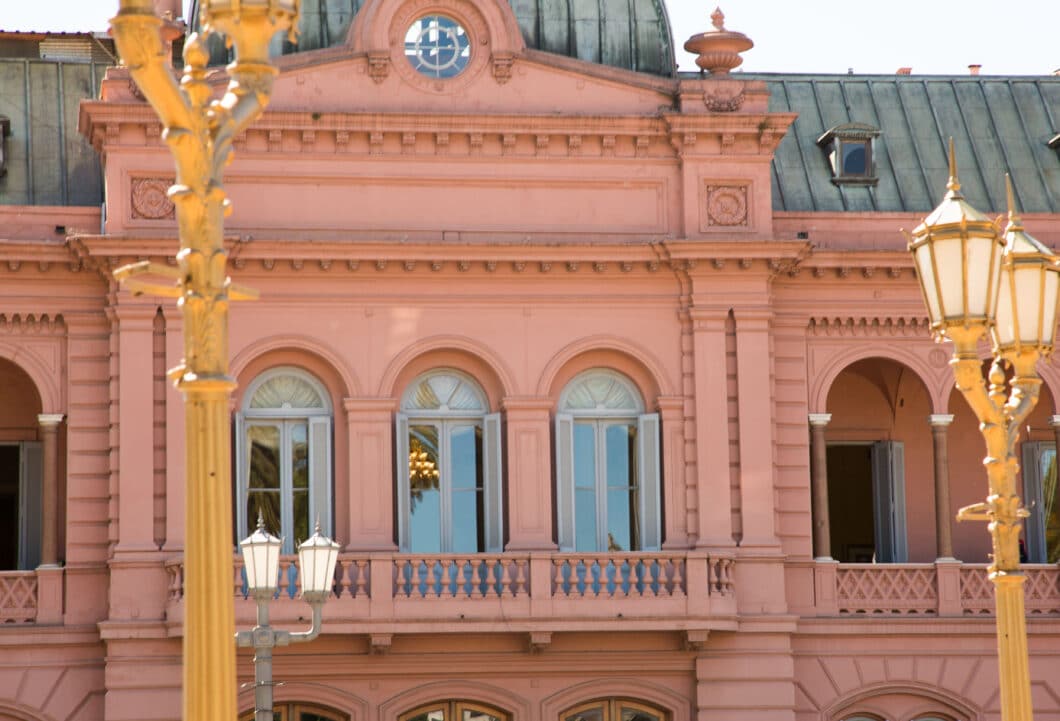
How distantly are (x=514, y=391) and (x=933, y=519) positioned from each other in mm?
7498

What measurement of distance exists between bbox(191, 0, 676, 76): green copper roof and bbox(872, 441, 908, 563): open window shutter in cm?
712

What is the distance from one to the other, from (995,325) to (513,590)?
15573mm

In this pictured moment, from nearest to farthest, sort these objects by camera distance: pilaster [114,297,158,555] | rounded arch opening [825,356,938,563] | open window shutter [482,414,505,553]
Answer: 1. pilaster [114,297,158,555]
2. open window shutter [482,414,505,553]
3. rounded arch opening [825,356,938,563]

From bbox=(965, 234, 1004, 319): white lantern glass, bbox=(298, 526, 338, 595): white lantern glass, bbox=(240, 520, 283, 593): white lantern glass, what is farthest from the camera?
bbox=(298, 526, 338, 595): white lantern glass

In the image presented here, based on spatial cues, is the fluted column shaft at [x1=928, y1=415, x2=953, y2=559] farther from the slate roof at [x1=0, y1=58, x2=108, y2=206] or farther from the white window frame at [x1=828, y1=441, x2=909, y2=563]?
the slate roof at [x1=0, y1=58, x2=108, y2=206]

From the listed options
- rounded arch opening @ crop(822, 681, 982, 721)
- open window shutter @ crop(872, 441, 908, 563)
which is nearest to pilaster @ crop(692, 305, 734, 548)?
rounded arch opening @ crop(822, 681, 982, 721)

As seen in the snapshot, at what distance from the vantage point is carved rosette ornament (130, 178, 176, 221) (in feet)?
104

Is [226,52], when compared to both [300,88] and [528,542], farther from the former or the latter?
[528,542]

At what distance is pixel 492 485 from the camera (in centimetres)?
3231

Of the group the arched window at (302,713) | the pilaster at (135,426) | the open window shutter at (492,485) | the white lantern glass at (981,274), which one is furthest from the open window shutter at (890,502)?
the white lantern glass at (981,274)

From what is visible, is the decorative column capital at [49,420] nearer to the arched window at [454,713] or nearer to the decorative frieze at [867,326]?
the arched window at [454,713]

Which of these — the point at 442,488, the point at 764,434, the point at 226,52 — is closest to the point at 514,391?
the point at 442,488

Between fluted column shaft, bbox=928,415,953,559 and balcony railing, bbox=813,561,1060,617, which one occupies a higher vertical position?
fluted column shaft, bbox=928,415,953,559

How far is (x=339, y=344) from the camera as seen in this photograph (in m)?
32.1
